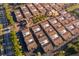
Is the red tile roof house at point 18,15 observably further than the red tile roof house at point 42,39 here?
Yes

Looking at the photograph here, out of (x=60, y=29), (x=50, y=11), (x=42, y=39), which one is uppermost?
(x=50, y=11)

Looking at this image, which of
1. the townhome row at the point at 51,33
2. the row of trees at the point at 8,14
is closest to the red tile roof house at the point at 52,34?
the townhome row at the point at 51,33

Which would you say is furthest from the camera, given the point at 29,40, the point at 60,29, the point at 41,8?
the point at 41,8

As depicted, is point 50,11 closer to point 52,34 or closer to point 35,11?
point 35,11

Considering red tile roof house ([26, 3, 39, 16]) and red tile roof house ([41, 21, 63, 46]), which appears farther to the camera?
red tile roof house ([26, 3, 39, 16])

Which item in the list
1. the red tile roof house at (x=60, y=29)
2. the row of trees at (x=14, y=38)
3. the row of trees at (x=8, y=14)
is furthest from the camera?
the row of trees at (x=8, y=14)

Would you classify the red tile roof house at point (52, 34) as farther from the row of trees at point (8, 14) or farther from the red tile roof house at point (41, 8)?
the row of trees at point (8, 14)

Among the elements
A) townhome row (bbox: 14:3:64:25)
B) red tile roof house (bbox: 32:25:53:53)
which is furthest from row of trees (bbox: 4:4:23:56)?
red tile roof house (bbox: 32:25:53:53)

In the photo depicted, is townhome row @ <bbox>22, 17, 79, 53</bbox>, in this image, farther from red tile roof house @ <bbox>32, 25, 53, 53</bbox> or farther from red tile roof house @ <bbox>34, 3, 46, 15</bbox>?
red tile roof house @ <bbox>34, 3, 46, 15</bbox>

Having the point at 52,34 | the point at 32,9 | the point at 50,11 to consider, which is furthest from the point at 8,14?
the point at 52,34

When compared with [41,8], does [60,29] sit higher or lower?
lower

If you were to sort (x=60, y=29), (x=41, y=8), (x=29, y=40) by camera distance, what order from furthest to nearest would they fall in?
(x=41, y=8), (x=60, y=29), (x=29, y=40)

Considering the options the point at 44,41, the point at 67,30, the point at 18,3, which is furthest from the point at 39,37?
the point at 18,3
